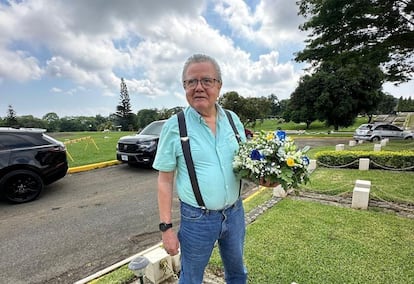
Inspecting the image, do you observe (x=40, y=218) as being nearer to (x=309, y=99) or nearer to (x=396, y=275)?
(x=396, y=275)

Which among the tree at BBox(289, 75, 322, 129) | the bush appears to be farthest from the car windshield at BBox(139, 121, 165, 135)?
the tree at BBox(289, 75, 322, 129)

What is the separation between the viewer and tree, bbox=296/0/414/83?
9.16 m

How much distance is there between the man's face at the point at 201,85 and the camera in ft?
4.80

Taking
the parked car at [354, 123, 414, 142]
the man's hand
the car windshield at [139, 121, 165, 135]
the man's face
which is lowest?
the parked car at [354, 123, 414, 142]

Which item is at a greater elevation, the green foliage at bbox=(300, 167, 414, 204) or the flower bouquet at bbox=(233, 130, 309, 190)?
the flower bouquet at bbox=(233, 130, 309, 190)

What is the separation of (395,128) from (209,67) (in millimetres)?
19337

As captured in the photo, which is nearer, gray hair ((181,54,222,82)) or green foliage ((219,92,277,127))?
gray hair ((181,54,222,82))

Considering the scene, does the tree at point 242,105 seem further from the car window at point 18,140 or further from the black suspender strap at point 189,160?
the black suspender strap at point 189,160

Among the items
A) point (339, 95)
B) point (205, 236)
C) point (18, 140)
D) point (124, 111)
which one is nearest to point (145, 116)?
point (124, 111)

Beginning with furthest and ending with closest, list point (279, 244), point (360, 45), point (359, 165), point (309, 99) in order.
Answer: point (309, 99) < point (360, 45) < point (359, 165) < point (279, 244)

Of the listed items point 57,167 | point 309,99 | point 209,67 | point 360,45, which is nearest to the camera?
point 209,67

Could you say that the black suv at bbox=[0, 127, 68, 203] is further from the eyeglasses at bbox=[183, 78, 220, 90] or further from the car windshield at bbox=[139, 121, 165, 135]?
the eyeglasses at bbox=[183, 78, 220, 90]

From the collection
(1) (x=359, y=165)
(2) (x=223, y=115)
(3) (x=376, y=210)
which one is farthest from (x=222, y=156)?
(1) (x=359, y=165)

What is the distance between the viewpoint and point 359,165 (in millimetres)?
7074
